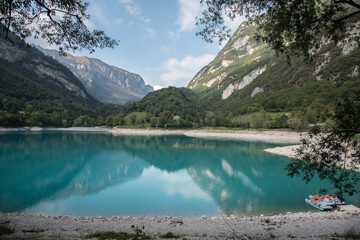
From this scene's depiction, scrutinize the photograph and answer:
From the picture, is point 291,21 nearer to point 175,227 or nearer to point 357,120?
point 357,120

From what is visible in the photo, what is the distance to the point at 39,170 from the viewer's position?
2303 cm

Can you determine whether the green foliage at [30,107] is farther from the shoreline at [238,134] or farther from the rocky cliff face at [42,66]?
the rocky cliff face at [42,66]

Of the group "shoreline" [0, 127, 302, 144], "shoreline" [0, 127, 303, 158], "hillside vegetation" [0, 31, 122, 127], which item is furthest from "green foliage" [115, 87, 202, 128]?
"hillside vegetation" [0, 31, 122, 127]

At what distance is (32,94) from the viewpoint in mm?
101562

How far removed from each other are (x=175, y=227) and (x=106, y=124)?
3926 inches

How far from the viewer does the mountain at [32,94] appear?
251 ft

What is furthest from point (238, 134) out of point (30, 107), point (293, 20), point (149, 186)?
point (30, 107)

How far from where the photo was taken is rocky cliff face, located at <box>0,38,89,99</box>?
133 meters

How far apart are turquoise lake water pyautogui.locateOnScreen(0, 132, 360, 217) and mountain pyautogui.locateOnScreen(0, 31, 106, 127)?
88.9 feet

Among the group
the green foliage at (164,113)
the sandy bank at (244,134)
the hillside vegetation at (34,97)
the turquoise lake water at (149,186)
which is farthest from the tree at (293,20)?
the green foliage at (164,113)

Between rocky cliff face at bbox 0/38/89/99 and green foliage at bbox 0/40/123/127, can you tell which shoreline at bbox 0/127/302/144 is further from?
rocky cliff face at bbox 0/38/89/99

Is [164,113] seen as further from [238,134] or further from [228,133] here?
[238,134]

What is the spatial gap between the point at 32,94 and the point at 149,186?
108 m

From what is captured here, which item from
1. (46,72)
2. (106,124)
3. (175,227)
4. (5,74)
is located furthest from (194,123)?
(46,72)
